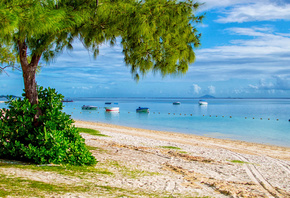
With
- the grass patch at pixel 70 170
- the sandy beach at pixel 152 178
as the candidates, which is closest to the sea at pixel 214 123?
the sandy beach at pixel 152 178

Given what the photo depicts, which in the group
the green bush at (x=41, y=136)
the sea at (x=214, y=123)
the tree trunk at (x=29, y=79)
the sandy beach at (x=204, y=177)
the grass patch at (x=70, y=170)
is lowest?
the sea at (x=214, y=123)

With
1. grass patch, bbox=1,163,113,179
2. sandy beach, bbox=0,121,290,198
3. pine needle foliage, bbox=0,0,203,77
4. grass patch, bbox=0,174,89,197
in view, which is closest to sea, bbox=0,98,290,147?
sandy beach, bbox=0,121,290,198

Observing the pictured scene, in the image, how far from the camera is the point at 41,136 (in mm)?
6719

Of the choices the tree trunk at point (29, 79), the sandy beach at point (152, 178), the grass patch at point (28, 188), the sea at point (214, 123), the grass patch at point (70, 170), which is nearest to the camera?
the grass patch at point (28, 188)

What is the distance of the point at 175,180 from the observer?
6.78m

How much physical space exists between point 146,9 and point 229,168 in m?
5.91

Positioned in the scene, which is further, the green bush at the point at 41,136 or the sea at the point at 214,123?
the sea at the point at 214,123

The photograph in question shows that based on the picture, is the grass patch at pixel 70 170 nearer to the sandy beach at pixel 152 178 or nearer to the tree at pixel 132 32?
the sandy beach at pixel 152 178

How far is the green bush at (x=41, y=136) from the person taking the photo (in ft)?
22.0

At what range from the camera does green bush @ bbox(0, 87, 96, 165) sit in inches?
264

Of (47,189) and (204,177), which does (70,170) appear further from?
(204,177)

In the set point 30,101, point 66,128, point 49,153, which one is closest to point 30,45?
point 30,101

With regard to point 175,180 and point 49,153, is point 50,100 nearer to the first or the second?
point 49,153

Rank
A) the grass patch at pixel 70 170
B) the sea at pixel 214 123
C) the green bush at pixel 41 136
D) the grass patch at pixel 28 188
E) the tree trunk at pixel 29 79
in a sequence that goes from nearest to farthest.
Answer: the grass patch at pixel 28 188, the grass patch at pixel 70 170, the green bush at pixel 41 136, the tree trunk at pixel 29 79, the sea at pixel 214 123
